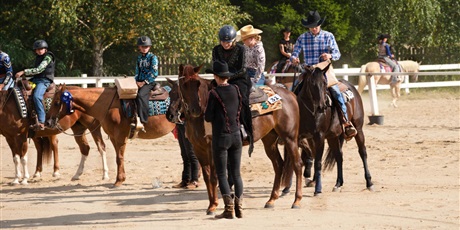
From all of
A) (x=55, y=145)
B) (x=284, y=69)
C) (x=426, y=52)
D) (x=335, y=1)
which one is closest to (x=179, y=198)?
(x=55, y=145)

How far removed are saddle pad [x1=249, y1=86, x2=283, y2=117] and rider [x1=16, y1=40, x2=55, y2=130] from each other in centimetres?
Result: 496

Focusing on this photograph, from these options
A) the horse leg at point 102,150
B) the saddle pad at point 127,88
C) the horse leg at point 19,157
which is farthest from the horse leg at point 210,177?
the horse leg at point 19,157

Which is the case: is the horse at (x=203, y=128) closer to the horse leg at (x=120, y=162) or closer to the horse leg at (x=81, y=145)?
the horse leg at (x=120, y=162)

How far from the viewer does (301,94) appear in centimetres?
1448

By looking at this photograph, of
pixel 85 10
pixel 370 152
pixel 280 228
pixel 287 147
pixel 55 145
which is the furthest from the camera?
pixel 85 10

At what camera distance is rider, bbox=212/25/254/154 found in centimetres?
1236

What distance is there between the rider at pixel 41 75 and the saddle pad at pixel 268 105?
496cm

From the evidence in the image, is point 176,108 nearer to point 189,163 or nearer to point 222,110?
point 222,110

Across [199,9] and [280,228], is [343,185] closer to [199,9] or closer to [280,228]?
[280,228]

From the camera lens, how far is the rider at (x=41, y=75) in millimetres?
16797

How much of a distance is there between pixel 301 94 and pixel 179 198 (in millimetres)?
2316

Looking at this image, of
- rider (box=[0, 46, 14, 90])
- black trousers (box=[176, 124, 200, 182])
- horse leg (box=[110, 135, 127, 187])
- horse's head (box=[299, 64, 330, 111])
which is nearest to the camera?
horse's head (box=[299, 64, 330, 111])

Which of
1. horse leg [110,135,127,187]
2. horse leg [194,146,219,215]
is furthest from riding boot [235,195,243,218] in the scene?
horse leg [110,135,127,187]

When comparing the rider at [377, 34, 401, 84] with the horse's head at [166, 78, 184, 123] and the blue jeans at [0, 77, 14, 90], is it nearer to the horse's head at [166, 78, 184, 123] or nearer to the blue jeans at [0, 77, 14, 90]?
the blue jeans at [0, 77, 14, 90]
